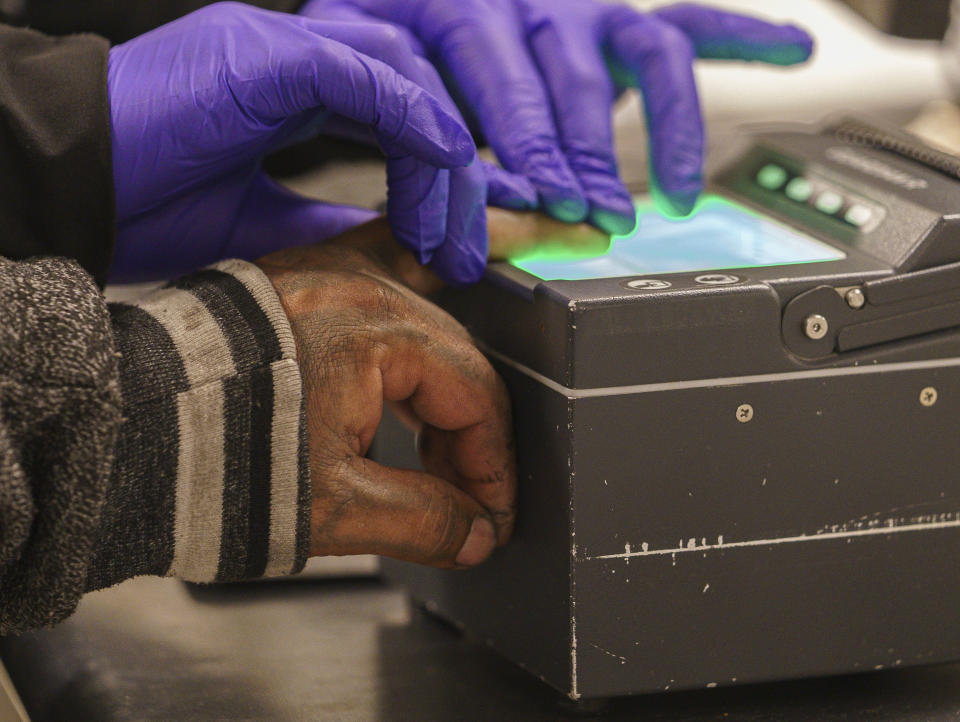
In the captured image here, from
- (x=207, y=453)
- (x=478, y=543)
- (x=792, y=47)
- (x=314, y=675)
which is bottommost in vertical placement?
(x=314, y=675)

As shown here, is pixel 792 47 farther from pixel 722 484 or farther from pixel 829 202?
pixel 722 484

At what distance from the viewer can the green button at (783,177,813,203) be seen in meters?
0.92

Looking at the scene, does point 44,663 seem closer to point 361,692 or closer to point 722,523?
point 361,692

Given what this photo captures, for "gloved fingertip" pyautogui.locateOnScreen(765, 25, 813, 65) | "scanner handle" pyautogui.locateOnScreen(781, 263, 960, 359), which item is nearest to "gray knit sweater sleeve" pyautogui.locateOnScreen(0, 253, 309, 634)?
"scanner handle" pyautogui.locateOnScreen(781, 263, 960, 359)

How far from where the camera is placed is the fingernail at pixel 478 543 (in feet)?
2.59

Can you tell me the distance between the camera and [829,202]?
89 cm

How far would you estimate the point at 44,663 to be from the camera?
866 mm

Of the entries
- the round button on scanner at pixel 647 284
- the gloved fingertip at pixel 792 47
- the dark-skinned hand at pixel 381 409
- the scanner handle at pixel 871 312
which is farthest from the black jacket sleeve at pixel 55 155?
the gloved fingertip at pixel 792 47

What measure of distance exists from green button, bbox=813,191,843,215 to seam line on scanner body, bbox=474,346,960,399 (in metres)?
0.16

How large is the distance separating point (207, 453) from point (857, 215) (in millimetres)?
478

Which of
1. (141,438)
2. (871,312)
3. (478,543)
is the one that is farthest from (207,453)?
(871,312)

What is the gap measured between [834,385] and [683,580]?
0.50ft

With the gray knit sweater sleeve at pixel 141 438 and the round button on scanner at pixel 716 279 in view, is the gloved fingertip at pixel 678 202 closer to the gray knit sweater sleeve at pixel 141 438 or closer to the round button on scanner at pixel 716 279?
the round button on scanner at pixel 716 279

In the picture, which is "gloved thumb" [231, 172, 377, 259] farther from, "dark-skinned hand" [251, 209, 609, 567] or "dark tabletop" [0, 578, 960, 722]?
"dark tabletop" [0, 578, 960, 722]
